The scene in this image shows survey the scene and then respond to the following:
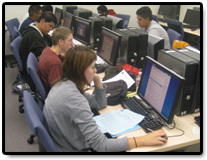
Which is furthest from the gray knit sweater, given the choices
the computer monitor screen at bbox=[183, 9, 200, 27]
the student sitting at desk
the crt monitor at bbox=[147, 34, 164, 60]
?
the computer monitor screen at bbox=[183, 9, 200, 27]

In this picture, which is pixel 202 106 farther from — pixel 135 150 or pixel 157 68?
pixel 135 150

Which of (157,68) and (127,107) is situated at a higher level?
(157,68)

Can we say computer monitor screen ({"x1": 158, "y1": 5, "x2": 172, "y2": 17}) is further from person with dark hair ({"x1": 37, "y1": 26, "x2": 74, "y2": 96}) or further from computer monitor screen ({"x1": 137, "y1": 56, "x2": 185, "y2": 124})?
computer monitor screen ({"x1": 137, "y1": 56, "x2": 185, "y2": 124})

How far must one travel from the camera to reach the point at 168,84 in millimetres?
1166

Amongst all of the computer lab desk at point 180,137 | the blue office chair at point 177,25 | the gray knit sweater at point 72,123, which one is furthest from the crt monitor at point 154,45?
the blue office chair at point 177,25

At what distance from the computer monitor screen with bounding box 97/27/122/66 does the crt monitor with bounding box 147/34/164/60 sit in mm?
325

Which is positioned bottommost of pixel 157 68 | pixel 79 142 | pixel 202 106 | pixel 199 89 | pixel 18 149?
pixel 18 149

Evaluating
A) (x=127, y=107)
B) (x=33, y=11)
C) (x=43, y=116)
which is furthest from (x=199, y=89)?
(x=33, y=11)

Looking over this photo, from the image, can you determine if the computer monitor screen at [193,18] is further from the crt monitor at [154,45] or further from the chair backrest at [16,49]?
the chair backrest at [16,49]

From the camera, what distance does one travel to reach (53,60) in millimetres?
1736

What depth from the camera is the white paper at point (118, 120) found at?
3.97 feet

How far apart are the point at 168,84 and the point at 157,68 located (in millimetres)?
153

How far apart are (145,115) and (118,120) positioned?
188 mm

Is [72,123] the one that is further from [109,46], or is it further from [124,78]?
[109,46]
